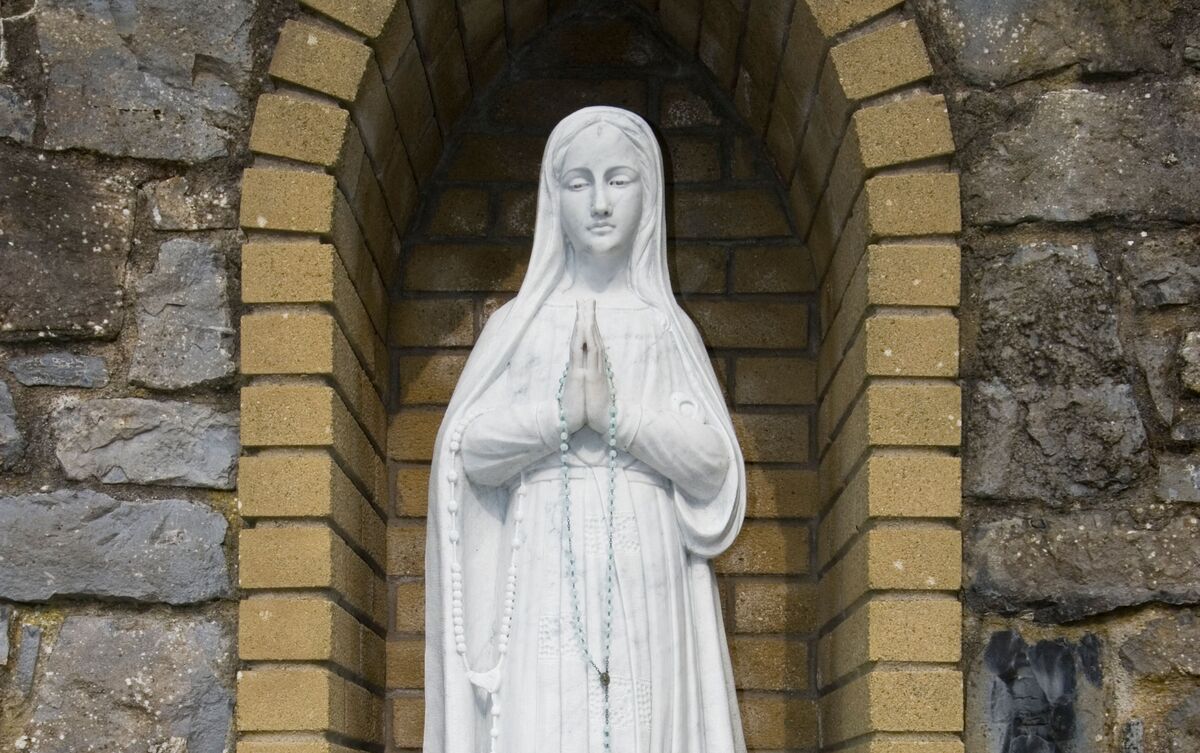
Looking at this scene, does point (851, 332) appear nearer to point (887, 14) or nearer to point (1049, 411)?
point (1049, 411)

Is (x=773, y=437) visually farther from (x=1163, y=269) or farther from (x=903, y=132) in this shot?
(x=1163, y=269)

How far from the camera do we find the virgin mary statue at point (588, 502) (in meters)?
2.93

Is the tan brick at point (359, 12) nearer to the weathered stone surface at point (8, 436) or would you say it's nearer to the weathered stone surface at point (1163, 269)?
the weathered stone surface at point (8, 436)

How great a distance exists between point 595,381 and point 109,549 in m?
1.07

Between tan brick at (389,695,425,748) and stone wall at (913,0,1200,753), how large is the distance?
1.28 metres

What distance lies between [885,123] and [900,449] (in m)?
0.67

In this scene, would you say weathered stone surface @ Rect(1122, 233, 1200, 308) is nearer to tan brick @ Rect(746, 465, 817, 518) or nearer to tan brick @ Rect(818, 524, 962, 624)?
tan brick @ Rect(818, 524, 962, 624)

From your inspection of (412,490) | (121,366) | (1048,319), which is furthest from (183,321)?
(1048,319)

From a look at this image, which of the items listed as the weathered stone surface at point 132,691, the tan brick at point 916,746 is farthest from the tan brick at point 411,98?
the tan brick at point 916,746

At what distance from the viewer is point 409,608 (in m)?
3.78

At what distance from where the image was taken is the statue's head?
316cm

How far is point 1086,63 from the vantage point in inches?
131

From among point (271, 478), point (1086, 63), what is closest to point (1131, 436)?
point (1086, 63)

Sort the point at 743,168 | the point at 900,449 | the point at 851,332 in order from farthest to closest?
the point at 743,168
the point at 851,332
the point at 900,449
